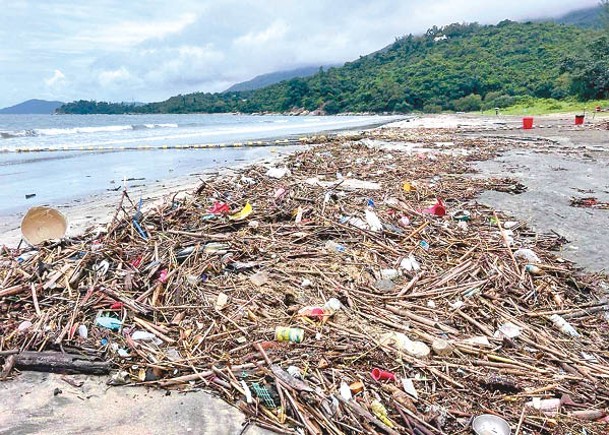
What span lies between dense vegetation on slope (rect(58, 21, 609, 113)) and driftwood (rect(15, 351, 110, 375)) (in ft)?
159

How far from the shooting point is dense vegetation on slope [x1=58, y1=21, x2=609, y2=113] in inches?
2576

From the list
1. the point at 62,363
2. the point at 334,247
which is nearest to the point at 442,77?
the point at 334,247

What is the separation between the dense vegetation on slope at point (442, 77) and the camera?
2576 inches

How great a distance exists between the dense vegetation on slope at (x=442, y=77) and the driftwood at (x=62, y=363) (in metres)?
48.4

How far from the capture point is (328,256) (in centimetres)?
421

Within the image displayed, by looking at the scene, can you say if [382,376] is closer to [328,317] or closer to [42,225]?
[328,317]

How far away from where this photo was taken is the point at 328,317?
10.4 feet

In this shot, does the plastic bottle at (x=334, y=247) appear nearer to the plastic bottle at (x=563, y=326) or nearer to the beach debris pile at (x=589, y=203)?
the plastic bottle at (x=563, y=326)

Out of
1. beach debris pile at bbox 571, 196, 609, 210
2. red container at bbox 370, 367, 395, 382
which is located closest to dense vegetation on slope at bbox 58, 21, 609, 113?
beach debris pile at bbox 571, 196, 609, 210

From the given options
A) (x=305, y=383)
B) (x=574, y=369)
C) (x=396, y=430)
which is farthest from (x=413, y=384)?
(x=574, y=369)

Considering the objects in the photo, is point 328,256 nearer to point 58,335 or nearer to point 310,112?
point 58,335

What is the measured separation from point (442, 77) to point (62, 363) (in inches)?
3578

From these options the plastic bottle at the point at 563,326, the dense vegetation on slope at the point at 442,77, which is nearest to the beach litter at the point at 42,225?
the plastic bottle at the point at 563,326

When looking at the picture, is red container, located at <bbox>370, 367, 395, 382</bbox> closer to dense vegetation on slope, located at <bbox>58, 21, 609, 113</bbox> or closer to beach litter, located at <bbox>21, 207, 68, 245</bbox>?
beach litter, located at <bbox>21, 207, 68, 245</bbox>
